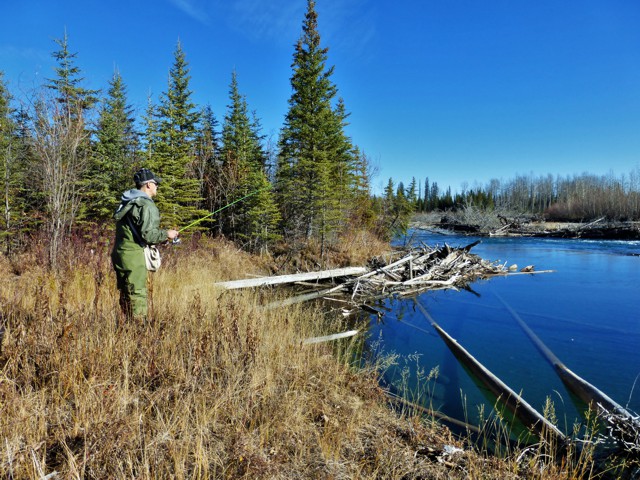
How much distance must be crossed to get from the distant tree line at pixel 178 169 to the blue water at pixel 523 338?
20.7 feet

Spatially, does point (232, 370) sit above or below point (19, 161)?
below

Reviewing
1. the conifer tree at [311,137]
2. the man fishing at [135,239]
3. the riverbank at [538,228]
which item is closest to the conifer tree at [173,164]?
the conifer tree at [311,137]

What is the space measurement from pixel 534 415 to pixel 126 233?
205 inches

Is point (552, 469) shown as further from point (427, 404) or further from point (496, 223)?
point (496, 223)

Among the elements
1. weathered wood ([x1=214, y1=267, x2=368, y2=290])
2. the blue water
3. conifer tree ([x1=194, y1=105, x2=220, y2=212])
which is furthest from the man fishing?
conifer tree ([x1=194, y1=105, x2=220, y2=212])

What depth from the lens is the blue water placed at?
16.2 feet

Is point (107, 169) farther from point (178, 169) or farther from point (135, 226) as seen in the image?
point (135, 226)

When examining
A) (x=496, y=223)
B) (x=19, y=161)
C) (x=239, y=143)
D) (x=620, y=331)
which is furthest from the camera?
(x=496, y=223)

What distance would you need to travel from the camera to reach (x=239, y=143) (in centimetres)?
2208

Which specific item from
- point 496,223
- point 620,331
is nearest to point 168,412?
point 620,331

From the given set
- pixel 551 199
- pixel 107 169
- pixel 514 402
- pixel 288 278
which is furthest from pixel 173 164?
pixel 551 199

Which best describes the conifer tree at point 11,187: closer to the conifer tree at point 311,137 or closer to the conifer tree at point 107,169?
the conifer tree at point 107,169

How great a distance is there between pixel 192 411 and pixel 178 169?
14.1 m

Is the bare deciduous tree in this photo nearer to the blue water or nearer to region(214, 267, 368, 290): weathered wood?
region(214, 267, 368, 290): weathered wood
